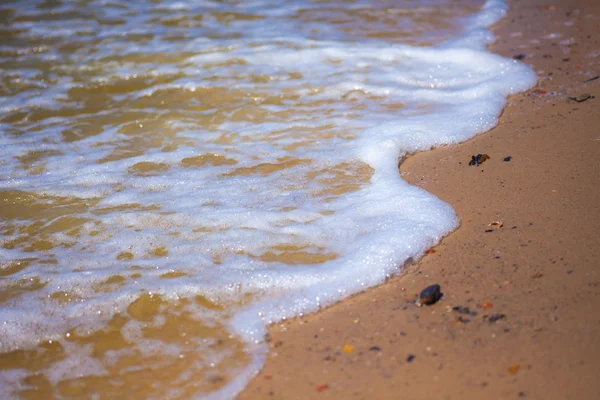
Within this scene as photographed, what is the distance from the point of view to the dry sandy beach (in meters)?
1.86

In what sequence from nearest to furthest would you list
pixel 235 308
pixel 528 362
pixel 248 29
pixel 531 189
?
pixel 528 362 → pixel 235 308 → pixel 531 189 → pixel 248 29

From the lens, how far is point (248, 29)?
21.7ft

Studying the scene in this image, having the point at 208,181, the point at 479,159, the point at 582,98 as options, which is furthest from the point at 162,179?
the point at 582,98

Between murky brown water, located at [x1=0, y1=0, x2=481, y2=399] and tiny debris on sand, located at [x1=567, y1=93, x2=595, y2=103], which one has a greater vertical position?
tiny debris on sand, located at [x1=567, y1=93, x2=595, y2=103]

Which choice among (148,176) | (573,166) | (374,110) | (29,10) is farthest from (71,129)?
(29,10)

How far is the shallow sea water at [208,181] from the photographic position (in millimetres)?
2281

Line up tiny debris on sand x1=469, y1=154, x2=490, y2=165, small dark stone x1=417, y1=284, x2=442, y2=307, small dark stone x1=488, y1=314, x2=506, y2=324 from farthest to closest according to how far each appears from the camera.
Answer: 1. tiny debris on sand x1=469, y1=154, x2=490, y2=165
2. small dark stone x1=417, y1=284, x2=442, y2=307
3. small dark stone x1=488, y1=314, x2=506, y2=324

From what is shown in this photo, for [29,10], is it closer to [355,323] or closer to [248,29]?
[248,29]

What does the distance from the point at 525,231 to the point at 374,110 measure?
191 cm

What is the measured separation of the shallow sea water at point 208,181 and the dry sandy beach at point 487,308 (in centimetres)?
15

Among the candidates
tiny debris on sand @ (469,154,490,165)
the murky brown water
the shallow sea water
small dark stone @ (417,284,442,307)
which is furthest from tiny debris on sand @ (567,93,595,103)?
small dark stone @ (417,284,442,307)

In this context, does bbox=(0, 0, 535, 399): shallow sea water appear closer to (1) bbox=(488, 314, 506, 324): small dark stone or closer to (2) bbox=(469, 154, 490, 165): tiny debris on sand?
(2) bbox=(469, 154, 490, 165): tiny debris on sand

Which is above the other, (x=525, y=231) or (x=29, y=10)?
(x=29, y=10)

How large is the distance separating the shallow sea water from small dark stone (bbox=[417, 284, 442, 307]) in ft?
0.84
